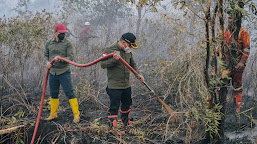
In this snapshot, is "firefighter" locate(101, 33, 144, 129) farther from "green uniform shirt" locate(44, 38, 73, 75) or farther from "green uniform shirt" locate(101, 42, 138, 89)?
"green uniform shirt" locate(44, 38, 73, 75)

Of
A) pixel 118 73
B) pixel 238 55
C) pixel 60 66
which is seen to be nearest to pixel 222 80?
pixel 238 55

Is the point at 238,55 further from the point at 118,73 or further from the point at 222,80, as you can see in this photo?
the point at 118,73

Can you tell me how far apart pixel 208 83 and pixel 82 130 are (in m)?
2.19

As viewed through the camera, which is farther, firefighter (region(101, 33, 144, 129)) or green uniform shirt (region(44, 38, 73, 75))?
green uniform shirt (region(44, 38, 73, 75))

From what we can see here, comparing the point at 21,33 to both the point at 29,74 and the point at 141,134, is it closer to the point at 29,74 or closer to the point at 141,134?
the point at 29,74

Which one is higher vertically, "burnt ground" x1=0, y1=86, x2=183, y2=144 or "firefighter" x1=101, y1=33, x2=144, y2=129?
"firefighter" x1=101, y1=33, x2=144, y2=129

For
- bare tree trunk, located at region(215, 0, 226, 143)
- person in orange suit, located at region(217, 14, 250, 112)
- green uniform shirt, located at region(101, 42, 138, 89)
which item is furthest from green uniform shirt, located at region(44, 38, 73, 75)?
person in orange suit, located at region(217, 14, 250, 112)


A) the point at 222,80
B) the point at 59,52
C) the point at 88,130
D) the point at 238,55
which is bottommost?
the point at 88,130

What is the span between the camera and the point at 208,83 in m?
2.69

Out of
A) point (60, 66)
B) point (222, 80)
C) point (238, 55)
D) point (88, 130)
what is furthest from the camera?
point (60, 66)

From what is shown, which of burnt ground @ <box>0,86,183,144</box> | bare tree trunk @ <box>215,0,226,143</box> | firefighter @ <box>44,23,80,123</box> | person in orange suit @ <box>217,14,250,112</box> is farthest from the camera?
firefighter @ <box>44,23,80,123</box>

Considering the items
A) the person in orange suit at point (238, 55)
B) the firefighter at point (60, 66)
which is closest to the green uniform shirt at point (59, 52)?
the firefighter at point (60, 66)

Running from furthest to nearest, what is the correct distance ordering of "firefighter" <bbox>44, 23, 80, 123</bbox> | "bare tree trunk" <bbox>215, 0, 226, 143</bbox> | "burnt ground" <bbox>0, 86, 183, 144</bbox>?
"firefighter" <bbox>44, 23, 80, 123</bbox>, "burnt ground" <bbox>0, 86, 183, 144</bbox>, "bare tree trunk" <bbox>215, 0, 226, 143</bbox>

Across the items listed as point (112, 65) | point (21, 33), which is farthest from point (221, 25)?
point (21, 33)
